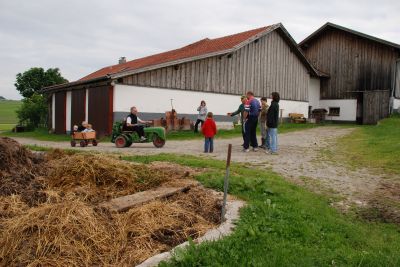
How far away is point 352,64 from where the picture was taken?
30.1m

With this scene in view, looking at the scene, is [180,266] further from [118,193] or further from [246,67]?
[246,67]

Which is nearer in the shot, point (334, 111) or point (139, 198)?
point (139, 198)

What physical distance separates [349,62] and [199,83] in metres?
14.0

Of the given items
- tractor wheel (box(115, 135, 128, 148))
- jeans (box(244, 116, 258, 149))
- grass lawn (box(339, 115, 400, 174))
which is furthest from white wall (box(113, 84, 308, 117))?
grass lawn (box(339, 115, 400, 174))

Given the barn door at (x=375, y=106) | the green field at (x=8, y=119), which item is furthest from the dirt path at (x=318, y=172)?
the green field at (x=8, y=119)

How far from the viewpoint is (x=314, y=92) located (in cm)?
3219

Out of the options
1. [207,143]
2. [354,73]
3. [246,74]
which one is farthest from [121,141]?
[354,73]

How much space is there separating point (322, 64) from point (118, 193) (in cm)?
2963

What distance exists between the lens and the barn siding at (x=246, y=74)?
2110cm

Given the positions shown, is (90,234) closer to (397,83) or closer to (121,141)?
(121,141)

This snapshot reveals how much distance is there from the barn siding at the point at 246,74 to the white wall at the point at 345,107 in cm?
274

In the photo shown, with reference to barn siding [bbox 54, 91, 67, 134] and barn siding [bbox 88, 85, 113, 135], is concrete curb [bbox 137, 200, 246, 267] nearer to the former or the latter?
barn siding [bbox 88, 85, 113, 135]

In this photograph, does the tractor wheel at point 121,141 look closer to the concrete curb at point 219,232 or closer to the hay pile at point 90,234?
the concrete curb at point 219,232

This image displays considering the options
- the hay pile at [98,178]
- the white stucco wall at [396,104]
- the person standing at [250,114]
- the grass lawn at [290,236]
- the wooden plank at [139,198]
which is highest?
the white stucco wall at [396,104]
